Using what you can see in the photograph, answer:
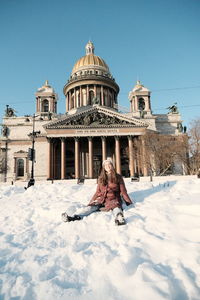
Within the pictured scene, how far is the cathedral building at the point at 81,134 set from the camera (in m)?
32.3

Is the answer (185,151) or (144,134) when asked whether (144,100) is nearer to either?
(144,134)

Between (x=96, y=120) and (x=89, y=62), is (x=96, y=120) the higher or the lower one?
the lower one

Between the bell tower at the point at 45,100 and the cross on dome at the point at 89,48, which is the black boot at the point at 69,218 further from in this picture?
the cross on dome at the point at 89,48

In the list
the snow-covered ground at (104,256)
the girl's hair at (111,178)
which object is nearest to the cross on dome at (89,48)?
the girl's hair at (111,178)

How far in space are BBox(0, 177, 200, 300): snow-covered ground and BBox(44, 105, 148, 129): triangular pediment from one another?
90.5ft

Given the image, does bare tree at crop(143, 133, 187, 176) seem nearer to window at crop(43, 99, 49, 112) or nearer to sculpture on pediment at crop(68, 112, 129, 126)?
sculpture on pediment at crop(68, 112, 129, 126)

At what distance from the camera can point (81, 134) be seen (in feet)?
107

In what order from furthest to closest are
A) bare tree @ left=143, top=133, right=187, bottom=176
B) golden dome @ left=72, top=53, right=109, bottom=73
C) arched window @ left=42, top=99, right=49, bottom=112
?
1. golden dome @ left=72, top=53, right=109, bottom=73
2. arched window @ left=42, top=99, right=49, bottom=112
3. bare tree @ left=143, top=133, right=187, bottom=176

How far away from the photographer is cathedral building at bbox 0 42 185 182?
3234 cm

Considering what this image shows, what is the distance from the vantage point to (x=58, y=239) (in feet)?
13.8

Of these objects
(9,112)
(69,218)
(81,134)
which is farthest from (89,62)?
(69,218)

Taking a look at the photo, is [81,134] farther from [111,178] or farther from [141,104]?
[111,178]

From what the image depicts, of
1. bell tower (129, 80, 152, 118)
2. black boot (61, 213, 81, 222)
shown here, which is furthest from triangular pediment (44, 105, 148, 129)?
black boot (61, 213, 81, 222)

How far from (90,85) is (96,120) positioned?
17.9 metres
